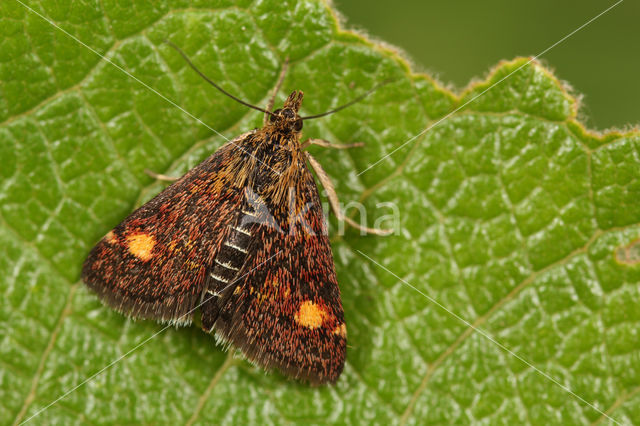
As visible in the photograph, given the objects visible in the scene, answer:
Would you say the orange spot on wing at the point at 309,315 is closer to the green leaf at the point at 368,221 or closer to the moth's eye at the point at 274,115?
the green leaf at the point at 368,221

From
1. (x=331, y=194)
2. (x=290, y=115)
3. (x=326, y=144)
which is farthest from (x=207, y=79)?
(x=331, y=194)

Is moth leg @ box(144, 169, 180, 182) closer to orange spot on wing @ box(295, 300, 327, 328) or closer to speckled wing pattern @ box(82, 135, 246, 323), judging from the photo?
speckled wing pattern @ box(82, 135, 246, 323)

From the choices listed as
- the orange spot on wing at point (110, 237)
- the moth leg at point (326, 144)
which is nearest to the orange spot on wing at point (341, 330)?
the moth leg at point (326, 144)

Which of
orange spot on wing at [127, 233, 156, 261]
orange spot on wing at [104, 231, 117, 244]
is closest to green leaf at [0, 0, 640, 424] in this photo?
orange spot on wing at [104, 231, 117, 244]

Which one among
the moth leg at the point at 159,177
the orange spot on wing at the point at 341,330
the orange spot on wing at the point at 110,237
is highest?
the moth leg at the point at 159,177

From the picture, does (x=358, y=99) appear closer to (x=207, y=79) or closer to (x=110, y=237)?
(x=207, y=79)

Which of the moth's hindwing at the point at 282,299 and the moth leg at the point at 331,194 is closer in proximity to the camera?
the moth's hindwing at the point at 282,299
